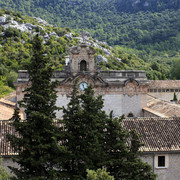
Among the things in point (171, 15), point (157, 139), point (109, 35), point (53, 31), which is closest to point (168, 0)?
point (171, 15)

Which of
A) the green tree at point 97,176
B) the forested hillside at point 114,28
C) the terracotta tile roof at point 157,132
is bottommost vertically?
the green tree at point 97,176

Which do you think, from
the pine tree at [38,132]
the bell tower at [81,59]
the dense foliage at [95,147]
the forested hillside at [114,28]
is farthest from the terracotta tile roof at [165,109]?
the forested hillside at [114,28]

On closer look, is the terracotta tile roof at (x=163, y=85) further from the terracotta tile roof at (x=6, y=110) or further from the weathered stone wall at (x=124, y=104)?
the terracotta tile roof at (x=6, y=110)

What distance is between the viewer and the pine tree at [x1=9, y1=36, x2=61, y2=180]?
1534 cm

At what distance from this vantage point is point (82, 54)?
32594 mm

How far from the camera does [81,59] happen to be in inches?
1283

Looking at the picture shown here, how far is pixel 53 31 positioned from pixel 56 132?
3789 inches

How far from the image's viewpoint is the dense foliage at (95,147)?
51.0ft

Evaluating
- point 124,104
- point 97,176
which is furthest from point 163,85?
point 97,176

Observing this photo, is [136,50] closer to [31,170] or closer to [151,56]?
[151,56]

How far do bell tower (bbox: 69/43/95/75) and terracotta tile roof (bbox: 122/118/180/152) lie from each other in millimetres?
11637

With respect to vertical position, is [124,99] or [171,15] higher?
[171,15]

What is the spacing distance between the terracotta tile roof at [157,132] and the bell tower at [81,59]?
1164cm

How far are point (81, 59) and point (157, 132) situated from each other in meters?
13.7
